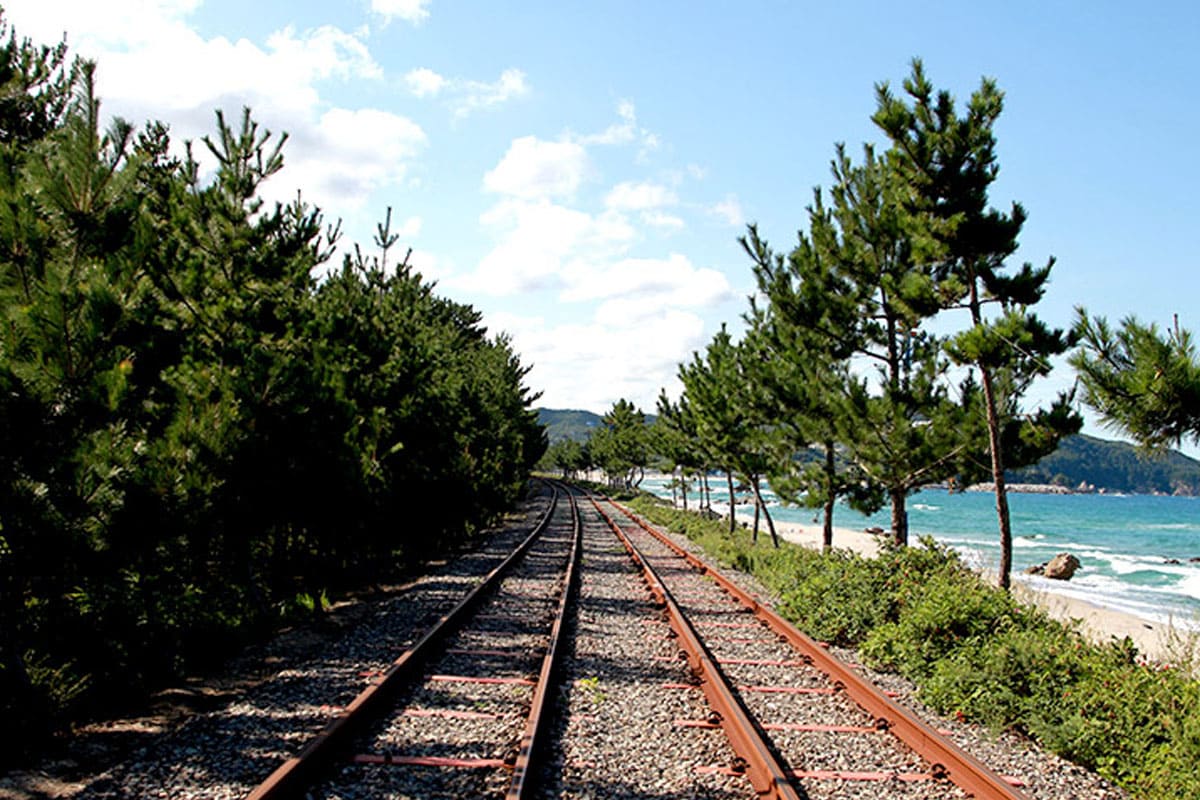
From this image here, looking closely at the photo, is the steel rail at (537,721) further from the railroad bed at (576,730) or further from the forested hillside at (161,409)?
the forested hillside at (161,409)

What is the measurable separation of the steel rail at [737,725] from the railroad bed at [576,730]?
2 cm

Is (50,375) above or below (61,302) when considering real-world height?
below

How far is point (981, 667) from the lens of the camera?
7129 millimetres

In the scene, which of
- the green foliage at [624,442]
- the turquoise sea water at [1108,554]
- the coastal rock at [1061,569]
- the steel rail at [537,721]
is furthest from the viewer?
the green foliage at [624,442]

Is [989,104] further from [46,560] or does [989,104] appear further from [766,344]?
[46,560]

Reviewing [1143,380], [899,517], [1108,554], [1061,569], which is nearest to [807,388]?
[899,517]

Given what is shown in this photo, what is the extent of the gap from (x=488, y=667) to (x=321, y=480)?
12.2 ft

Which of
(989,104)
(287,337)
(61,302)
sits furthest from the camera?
(989,104)

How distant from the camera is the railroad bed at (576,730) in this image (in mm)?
4730

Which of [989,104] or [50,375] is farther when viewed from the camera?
[989,104]

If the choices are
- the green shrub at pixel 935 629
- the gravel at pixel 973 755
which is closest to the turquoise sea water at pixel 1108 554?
the green shrub at pixel 935 629

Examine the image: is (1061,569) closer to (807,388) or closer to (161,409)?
(807,388)

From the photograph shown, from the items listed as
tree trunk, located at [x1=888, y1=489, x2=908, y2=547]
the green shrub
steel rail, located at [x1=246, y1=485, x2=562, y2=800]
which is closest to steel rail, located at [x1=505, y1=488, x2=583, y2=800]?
steel rail, located at [x1=246, y1=485, x2=562, y2=800]

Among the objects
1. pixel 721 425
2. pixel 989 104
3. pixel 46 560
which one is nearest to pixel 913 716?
pixel 46 560
